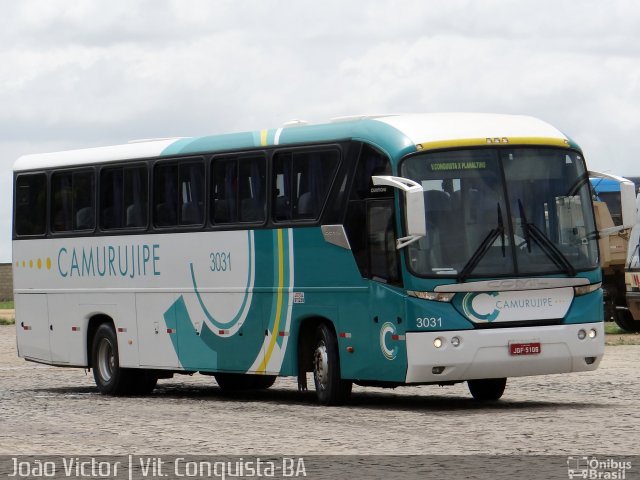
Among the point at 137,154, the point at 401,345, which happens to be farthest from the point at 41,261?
the point at 401,345

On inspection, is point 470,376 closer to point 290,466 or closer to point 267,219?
point 267,219

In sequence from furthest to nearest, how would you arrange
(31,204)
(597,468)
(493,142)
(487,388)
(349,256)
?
1. (31,204)
2. (487,388)
3. (349,256)
4. (493,142)
5. (597,468)

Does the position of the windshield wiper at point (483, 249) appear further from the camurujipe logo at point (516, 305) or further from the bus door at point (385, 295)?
the bus door at point (385, 295)

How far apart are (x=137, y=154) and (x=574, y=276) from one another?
6.97 m

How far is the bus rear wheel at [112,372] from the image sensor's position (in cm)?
2333

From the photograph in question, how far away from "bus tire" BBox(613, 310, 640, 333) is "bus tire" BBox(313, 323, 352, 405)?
1972 cm

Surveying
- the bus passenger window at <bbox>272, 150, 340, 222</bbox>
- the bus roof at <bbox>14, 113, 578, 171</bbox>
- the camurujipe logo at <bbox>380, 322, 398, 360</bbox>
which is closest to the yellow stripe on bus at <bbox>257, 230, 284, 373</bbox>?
the bus passenger window at <bbox>272, 150, 340, 222</bbox>

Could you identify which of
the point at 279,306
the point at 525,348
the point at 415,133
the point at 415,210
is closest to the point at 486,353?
the point at 525,348

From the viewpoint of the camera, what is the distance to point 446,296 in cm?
1794

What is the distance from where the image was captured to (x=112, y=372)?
23.5 metres

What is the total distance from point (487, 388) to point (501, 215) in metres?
2.79

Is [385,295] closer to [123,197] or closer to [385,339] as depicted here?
[385,339]

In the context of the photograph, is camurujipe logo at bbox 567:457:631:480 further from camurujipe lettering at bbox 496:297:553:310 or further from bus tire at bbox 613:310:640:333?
bus tire at bbox 613:310:640:333

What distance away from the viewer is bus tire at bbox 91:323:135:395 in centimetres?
2331
